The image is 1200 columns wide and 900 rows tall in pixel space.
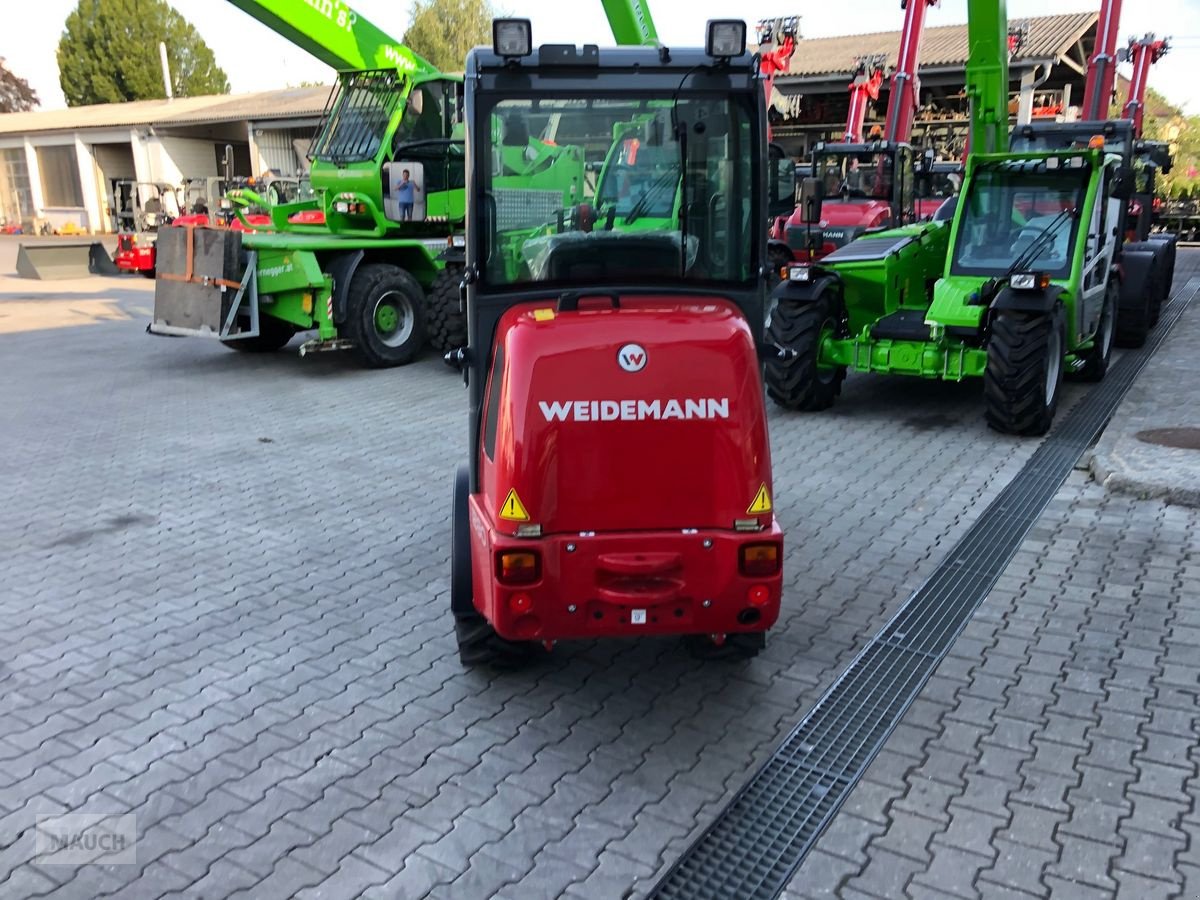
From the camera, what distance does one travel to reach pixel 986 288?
8078mm

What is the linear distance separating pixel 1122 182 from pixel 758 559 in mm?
7565

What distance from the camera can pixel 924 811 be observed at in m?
3.38

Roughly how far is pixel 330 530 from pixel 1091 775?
4387 millimetres

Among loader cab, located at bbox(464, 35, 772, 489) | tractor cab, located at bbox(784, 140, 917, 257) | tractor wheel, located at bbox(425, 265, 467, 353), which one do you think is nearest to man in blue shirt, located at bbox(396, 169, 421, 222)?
loader cab, located at bbox(464, 35, 772, 489)

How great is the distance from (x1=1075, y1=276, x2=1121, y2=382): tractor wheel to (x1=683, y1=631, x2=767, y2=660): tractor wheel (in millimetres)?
6809

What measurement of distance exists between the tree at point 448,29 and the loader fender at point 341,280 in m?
32.6

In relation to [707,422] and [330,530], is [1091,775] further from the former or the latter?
[330,530]

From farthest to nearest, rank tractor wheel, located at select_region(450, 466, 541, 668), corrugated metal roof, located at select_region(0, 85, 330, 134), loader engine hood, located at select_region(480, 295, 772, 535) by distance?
corrugated metal roof, located at select_region(0, 85, 330, 134) < tractor wheel, located at select_region(450, 466, 541, 668) < loader engine hood, located at select_region(480, 295, 772, 535)

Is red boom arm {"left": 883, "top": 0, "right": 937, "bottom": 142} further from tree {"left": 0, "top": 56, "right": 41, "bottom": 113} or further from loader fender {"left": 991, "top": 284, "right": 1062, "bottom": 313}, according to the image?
tree {"left": 0, "top": 56, "right": 41, "bottom": 113}

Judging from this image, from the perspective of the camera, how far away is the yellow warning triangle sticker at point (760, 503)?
3629 mm

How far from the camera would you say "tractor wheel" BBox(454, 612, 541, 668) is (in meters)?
4.21

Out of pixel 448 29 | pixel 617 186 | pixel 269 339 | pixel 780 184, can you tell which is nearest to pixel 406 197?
pixel 617 186

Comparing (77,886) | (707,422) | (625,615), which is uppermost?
(707,422)

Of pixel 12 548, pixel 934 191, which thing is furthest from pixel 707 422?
pixel 934 191
